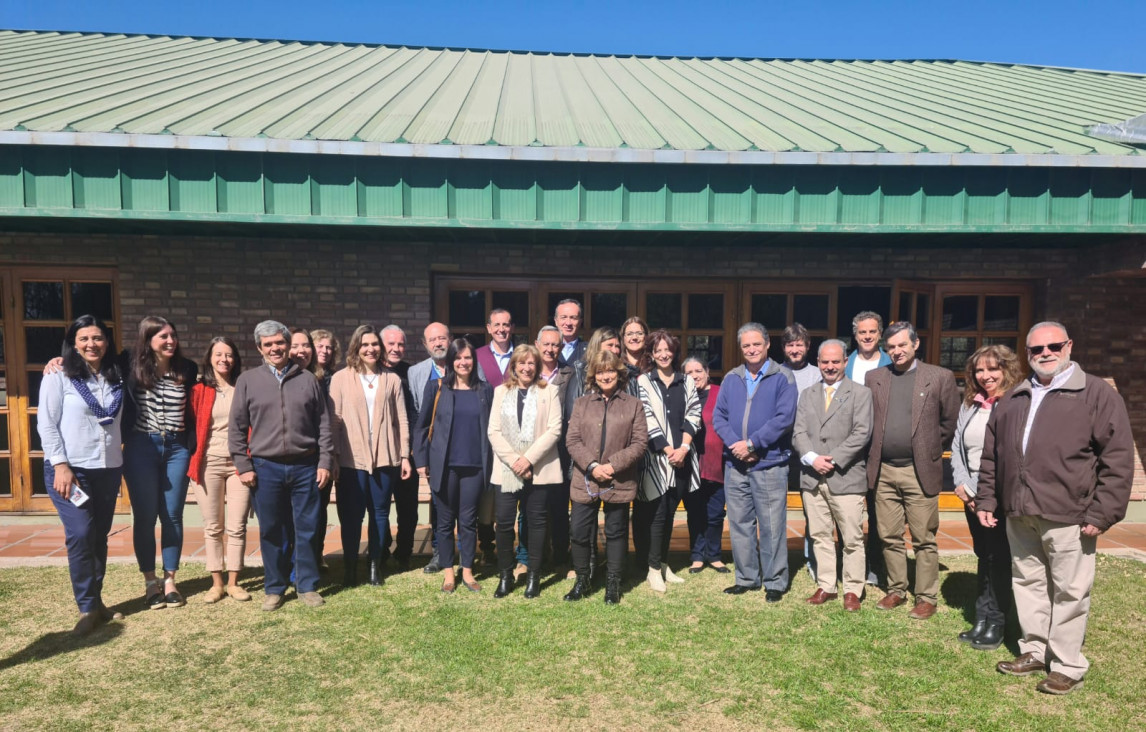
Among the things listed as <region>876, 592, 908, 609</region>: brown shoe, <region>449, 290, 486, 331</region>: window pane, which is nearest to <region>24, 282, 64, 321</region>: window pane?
<region>449, 290, 486, 331</region>: window pane

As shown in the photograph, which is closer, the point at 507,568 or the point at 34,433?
the point at 507,568

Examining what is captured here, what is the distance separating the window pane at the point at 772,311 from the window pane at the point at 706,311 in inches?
15.0

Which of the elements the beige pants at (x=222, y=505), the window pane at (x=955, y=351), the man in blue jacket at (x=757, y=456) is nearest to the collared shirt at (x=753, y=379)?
the man in blue jacket at (x=757, y=456)

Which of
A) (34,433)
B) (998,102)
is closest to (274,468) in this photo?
(34,433)

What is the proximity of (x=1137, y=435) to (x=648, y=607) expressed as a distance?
6260mm

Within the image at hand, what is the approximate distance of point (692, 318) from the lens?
7238 mm

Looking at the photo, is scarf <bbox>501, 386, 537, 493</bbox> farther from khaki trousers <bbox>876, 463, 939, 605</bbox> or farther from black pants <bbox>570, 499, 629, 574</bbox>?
khaki trousers <bbox>876, 463, 939, 605</bbox>

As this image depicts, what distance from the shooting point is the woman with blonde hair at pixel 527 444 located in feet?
14.7

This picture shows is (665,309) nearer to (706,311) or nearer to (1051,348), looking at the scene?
(706,311)

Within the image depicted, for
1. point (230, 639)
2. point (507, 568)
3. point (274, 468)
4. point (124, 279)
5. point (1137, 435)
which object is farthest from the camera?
point (1137, 435)

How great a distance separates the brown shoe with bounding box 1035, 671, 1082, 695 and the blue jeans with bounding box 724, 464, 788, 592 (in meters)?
1.54

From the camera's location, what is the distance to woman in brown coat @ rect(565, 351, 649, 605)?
436 cm

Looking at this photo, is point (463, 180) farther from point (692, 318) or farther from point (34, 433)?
point (34, 433)

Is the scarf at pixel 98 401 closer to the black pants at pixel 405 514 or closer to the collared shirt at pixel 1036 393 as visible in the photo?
the black pants at pixel 405 514
